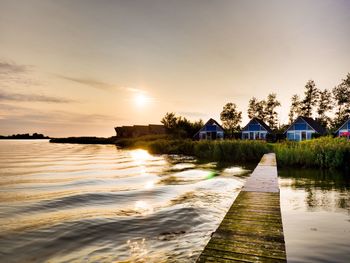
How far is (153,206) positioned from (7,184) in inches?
353

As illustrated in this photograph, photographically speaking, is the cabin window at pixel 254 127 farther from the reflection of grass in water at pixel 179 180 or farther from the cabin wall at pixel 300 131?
the reflection of grass in water at pixel 179 180

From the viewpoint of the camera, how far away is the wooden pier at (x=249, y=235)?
3617 mm

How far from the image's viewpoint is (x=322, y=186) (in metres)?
13.4

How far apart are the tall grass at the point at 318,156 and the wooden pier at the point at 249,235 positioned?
14628mm

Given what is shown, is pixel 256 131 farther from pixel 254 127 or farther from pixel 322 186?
pixel 322 186

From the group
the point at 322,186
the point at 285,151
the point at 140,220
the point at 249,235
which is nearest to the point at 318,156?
the point at 285,151

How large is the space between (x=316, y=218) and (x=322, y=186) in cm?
624

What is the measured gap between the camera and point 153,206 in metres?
9.34

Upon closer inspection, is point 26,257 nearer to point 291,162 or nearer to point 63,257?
point 63,257

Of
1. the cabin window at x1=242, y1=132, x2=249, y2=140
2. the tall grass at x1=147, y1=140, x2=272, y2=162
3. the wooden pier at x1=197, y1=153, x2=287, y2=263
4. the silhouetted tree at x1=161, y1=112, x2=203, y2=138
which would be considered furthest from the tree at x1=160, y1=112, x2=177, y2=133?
the wooden pier at x1=197, y1=153, x2=287, y2=263

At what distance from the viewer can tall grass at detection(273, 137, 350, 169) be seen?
61.1 ft

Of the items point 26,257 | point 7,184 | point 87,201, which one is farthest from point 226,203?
point 7,184

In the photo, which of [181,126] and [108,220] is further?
[181,126]

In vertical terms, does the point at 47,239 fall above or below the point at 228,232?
below
